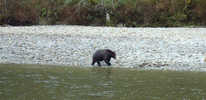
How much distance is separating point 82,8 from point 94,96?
95.3 ft

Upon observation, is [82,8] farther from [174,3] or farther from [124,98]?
[124,98]

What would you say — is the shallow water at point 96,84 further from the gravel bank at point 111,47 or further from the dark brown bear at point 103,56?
the gravel bank at point 111,47

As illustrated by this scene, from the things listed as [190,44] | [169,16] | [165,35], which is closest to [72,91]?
[190,44]

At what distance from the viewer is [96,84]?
43.2ft

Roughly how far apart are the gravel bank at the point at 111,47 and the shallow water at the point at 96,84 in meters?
1.91

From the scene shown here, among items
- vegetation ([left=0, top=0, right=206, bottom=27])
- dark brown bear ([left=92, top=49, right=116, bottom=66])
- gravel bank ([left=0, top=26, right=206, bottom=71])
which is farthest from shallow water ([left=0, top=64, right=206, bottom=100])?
vegetation ([left=0, top=0, right=206, bottom=27])

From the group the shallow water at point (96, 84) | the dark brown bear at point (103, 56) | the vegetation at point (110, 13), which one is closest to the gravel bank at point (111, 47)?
the dark brown bear at point (103, 56)

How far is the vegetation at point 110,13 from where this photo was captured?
37.6m

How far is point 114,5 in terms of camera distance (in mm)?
39469

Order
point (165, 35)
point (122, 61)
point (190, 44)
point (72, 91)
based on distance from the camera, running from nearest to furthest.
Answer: point (72, 91) → point (122, 61) → point (190, 44) → point (165, 35)

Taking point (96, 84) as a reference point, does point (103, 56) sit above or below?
above

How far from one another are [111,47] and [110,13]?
17450 mm

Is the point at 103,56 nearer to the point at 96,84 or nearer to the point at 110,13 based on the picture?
the point at 96,84

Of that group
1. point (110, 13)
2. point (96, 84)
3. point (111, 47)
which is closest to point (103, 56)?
point (111, 47)
